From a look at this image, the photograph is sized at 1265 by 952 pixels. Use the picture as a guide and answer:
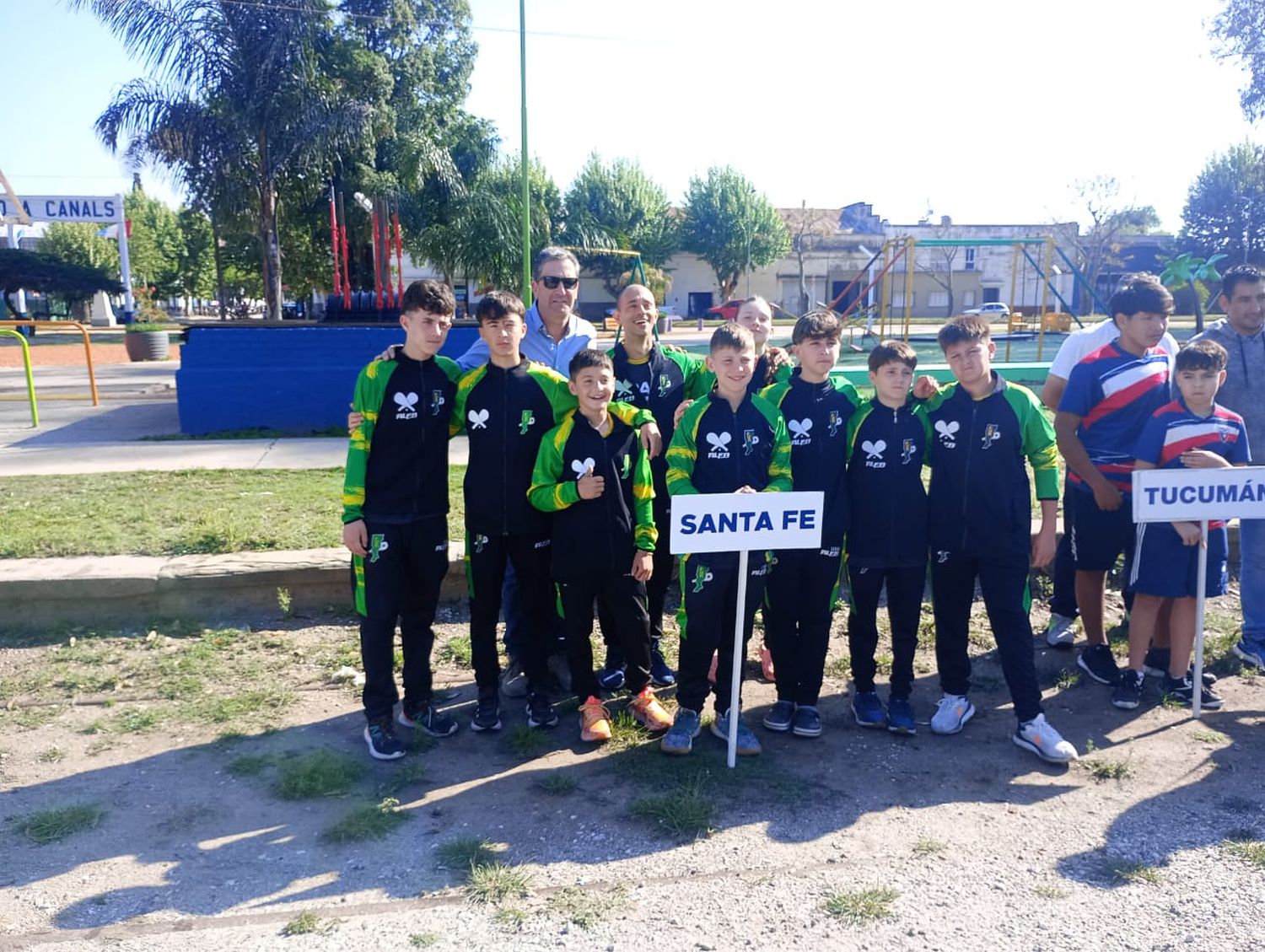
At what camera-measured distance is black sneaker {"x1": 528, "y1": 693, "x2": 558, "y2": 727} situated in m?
4.06

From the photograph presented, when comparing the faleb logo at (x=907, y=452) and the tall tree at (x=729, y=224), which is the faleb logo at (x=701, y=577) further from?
the tall tree at (x=729, y=224)

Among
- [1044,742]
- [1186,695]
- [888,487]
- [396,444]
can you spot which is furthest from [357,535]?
[1186,695]

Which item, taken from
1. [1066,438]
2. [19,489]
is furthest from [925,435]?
[19,489]

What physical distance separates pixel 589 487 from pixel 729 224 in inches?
1994

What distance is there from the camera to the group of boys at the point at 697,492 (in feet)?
12.4

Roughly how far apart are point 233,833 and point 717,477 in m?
2.26

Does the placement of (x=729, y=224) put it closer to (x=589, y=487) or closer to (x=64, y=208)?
(x=64, y=208)

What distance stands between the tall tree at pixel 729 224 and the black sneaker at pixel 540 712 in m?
50.2

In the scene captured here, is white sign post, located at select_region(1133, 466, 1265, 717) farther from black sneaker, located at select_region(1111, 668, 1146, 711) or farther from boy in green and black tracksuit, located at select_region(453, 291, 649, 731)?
boy in green and black tracksuit, located at select_region(453, 291, 649, 731)

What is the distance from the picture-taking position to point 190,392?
36.3ft

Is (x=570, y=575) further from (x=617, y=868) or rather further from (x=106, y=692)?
(x=106, y=692)

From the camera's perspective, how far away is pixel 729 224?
51906mm

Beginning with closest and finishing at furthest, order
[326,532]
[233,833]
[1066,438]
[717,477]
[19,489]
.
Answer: [233,833]
[717,477]
[1066,438]
[326,532]
[19,489]

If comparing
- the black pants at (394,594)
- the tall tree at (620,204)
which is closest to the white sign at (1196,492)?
the black pants at (394,594)
